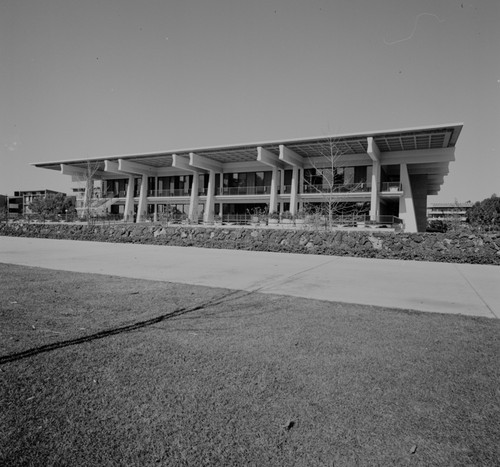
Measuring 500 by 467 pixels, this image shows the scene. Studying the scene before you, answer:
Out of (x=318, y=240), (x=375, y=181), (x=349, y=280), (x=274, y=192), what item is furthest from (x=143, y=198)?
(x=349, y=280)

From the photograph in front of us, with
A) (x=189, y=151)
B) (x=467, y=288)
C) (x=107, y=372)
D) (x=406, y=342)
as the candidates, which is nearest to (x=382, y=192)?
(x=189, y=151)

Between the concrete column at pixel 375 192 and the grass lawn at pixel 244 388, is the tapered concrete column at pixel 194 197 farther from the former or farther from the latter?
the grass lawn at pixel 244 388

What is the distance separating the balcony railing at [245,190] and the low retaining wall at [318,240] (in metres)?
22.1

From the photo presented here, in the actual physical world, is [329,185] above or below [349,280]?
above

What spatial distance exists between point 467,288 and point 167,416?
772 centimetres

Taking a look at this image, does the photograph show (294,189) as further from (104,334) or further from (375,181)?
(104,334)

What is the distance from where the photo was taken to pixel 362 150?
35.0 metres

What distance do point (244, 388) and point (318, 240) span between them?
13783mm

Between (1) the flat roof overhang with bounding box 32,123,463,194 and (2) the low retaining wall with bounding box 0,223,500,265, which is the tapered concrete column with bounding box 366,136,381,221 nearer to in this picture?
(1) the flat roof overhang with bounding box 32,123,463,194

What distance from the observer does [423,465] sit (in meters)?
2.07

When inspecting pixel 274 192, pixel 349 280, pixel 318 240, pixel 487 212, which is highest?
pixel 487 212

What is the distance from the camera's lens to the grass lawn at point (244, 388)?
216 cm

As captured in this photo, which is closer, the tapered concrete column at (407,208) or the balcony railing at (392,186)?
the tapered concrete column at (407,208)

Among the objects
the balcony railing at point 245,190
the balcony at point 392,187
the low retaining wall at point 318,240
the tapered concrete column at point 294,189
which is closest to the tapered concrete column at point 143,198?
the balcony railing at point 245,190
